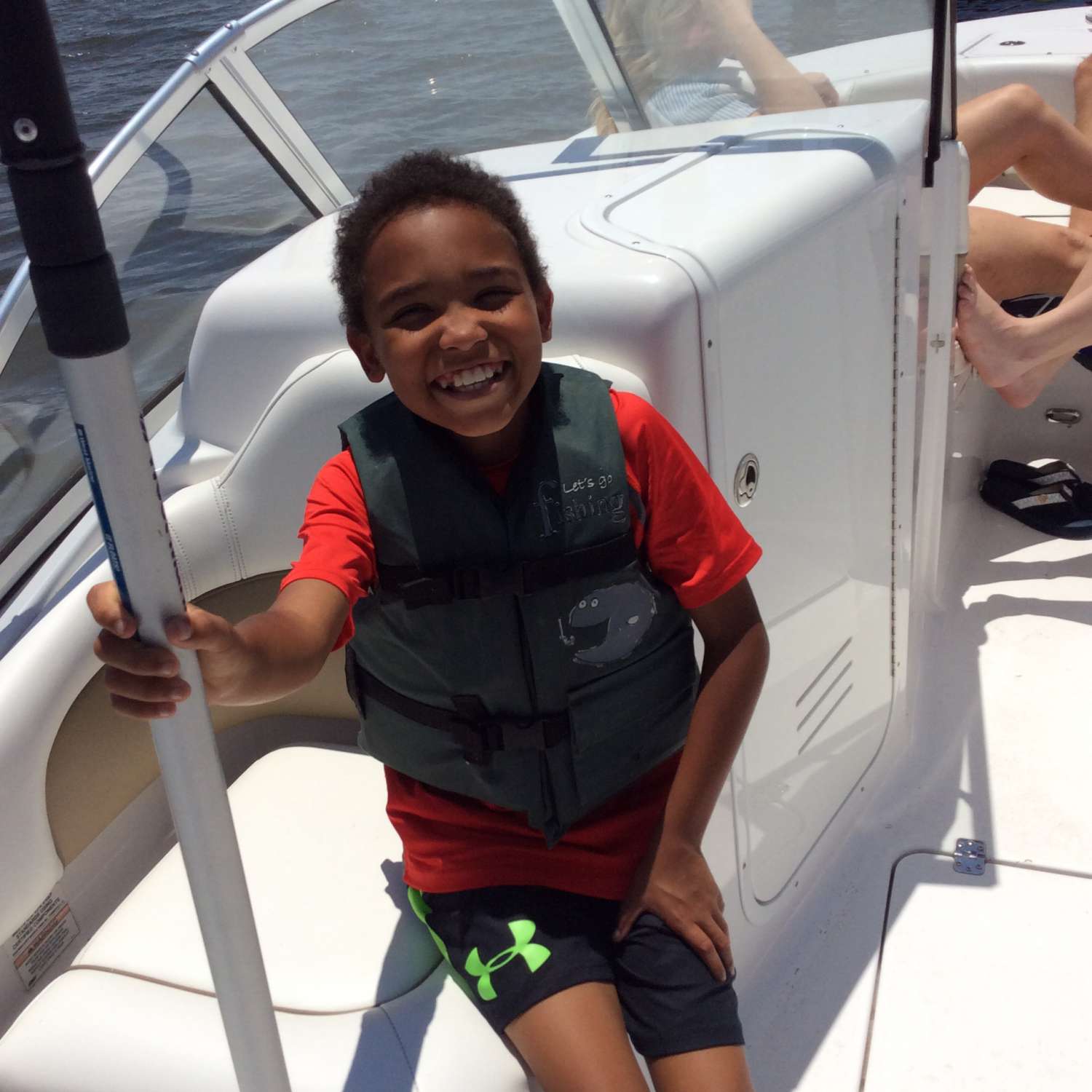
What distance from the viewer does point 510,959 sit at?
109 cm

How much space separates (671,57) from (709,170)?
0.44 meters

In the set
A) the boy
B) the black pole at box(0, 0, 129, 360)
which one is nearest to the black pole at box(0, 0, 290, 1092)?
the black pole at box(0, 0, 129, 360)

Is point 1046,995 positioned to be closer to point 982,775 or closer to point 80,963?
point 982,775

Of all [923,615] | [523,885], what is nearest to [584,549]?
[523,885]

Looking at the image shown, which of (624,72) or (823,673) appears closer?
(823,673)

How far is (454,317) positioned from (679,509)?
280 millimetres

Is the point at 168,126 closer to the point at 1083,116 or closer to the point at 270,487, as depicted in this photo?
the point at 270,487

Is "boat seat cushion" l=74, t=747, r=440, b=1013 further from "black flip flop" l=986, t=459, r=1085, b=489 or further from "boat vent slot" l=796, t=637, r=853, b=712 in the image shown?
"black flip flop" l=986, t=459, r=1085, b=489

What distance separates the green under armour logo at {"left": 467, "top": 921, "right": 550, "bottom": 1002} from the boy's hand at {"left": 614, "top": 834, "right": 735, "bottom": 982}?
3.0 inches

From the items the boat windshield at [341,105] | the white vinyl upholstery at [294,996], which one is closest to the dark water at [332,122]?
the boat windshield at [341,105]

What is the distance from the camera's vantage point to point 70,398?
0.66 m

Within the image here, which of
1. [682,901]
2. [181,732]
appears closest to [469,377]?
[181,732]

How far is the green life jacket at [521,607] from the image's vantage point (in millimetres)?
1103

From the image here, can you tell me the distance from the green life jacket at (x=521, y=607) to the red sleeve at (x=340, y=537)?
0.05ft
